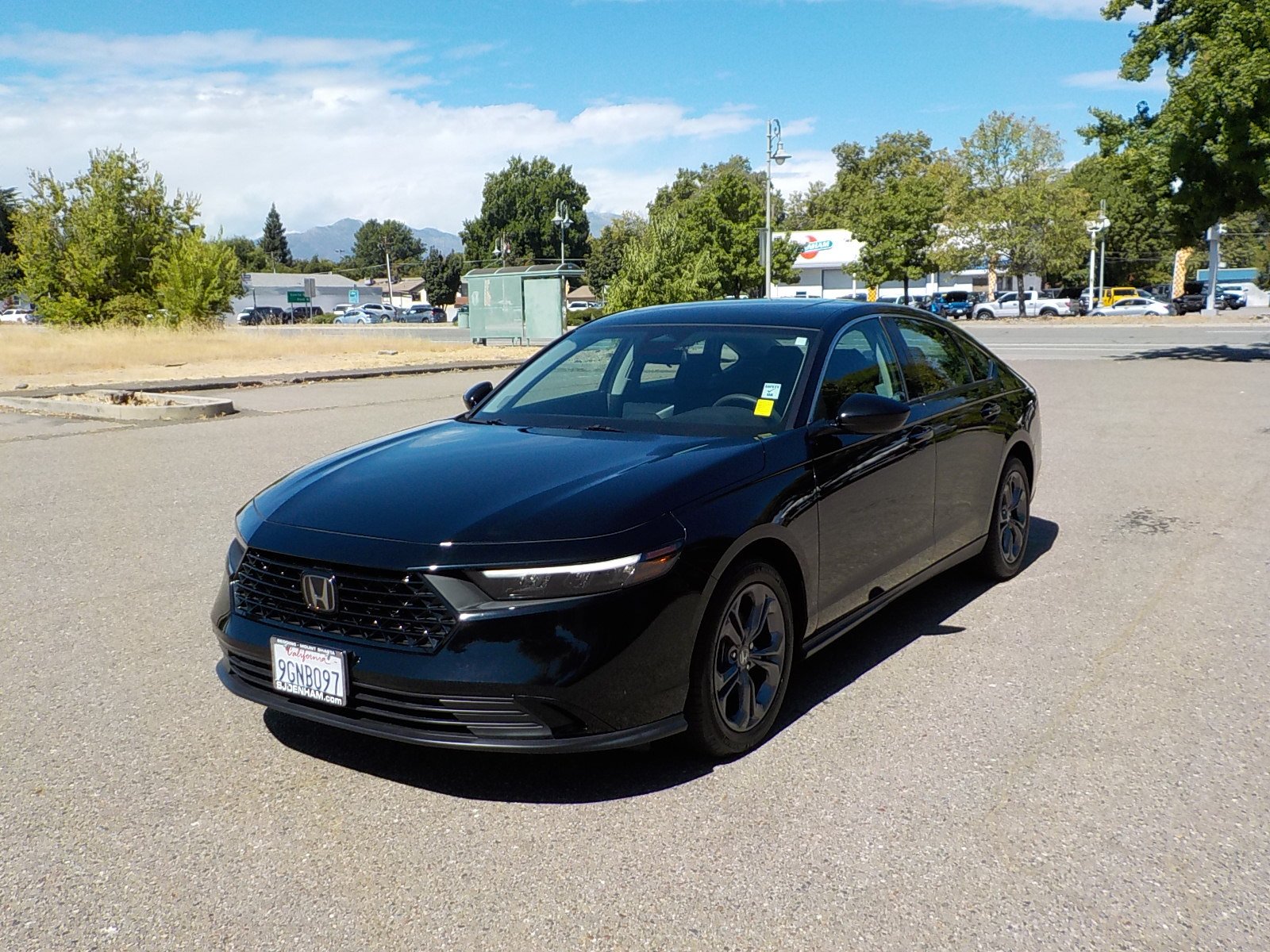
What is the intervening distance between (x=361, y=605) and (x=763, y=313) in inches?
97.9

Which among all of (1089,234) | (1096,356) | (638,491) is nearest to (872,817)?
(638,491)

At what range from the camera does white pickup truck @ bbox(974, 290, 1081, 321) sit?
6600 cm

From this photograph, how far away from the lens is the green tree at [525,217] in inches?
4938

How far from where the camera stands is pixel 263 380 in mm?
22562

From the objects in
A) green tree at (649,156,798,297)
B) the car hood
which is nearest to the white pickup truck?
green tree at (649,156,798,297)

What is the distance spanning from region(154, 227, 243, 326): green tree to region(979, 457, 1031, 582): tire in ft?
123

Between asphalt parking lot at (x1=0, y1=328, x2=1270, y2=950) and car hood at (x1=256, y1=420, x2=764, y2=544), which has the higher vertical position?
car hood at (x1=256, y1=420, x2=764, y2=544)

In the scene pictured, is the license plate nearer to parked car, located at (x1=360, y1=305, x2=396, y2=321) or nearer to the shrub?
the shrub

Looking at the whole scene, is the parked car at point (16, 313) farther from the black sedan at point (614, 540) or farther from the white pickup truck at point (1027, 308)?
the black sedan at point (614, 540)

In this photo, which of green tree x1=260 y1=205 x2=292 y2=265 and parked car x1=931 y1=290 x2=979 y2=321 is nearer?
parked car x1=931 y1=290 x2=979 y2=321

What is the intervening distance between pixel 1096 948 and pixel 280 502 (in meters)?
2.88

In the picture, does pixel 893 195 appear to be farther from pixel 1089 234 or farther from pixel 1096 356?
pixel 1096 356

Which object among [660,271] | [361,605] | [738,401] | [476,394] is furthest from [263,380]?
[361,605]

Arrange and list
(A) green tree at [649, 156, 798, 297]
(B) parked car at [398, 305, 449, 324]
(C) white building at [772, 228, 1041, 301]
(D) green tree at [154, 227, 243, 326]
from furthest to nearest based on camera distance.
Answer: (B) parked car at [398, 305, 449, 324], (C) white building at [772, 228, 1041, 301], (A) green tree at [649, 156, 798, 297], (D) green tree at [154, 227, 243, 326]
